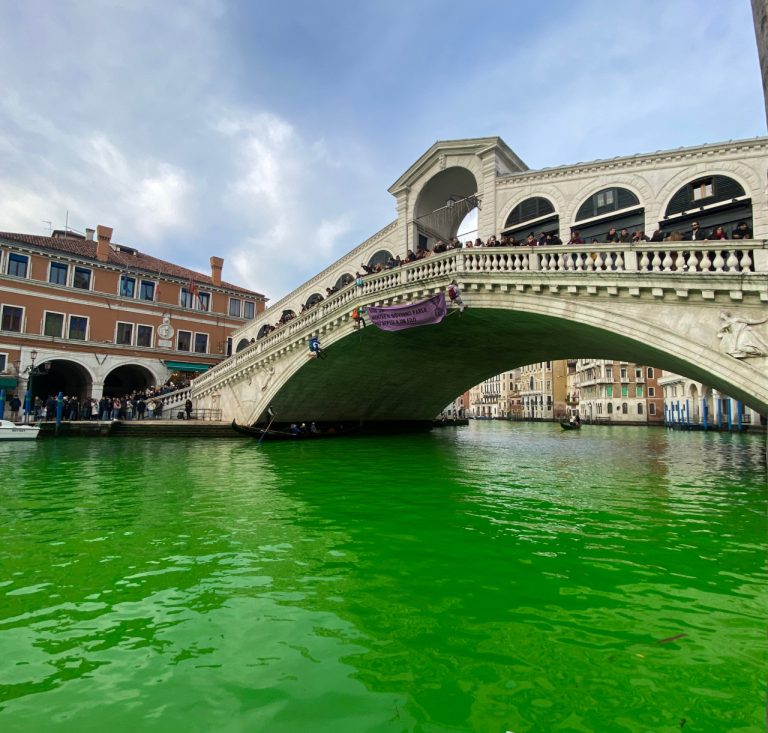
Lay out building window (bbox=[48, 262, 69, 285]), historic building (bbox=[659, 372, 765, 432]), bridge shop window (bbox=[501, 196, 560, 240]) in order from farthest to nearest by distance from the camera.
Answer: historic building (bbox=[659, 372, 765, 432]), building window (bbox=[48, 262, 69, 285]), bridge shop window (bbox=[501, 196, 560, 240])

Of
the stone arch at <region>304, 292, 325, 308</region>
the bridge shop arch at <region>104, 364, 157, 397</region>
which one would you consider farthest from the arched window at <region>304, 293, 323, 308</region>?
the bridge shop arch at <region>104, 364, 157, 397</region>

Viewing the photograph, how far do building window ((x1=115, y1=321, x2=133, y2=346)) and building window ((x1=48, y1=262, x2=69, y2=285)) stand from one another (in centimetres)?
387

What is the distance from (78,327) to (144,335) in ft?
12.4

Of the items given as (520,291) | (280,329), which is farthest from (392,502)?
(280,329)

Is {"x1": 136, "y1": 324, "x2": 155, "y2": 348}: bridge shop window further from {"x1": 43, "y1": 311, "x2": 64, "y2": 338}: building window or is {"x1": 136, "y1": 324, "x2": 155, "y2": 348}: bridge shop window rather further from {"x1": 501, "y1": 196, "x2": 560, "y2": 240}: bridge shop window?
{"x1": 501, "y1": 196, "x2": 560, "y2": 240}: bridge shop window

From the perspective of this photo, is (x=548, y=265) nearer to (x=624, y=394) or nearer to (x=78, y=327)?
(x=78, y=327)

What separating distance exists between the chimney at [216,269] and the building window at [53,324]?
34.8ft

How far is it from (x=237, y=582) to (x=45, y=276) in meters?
30.8

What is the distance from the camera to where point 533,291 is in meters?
13.3

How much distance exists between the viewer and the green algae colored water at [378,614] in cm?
259

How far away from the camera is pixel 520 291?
534 inches

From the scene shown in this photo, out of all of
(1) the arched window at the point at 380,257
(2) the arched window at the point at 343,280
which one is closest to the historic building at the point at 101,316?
(2) the arched window at the point at 343,280

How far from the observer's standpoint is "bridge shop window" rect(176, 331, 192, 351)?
33000 millimetres

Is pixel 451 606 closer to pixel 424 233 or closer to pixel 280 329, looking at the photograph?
pixel 280 329
